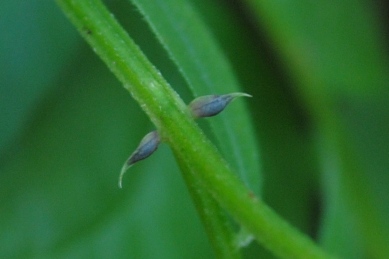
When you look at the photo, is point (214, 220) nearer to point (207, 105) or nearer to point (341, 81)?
point (207, 105)

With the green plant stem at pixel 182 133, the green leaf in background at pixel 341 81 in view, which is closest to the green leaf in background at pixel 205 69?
the green plant stem at pixel 182 133

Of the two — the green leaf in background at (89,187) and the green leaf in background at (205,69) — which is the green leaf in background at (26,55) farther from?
the green leaf in background at (205,69)

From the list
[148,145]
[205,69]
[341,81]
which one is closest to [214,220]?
[148,145]

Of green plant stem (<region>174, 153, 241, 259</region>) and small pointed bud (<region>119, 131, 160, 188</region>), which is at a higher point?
small pointed bud (<region>119, 131, 160, 188</region>)

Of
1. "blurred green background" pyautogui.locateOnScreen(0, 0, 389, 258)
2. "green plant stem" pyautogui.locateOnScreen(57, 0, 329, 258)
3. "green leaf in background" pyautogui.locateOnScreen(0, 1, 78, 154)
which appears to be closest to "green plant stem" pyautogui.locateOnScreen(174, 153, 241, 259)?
"green plant stem" pyautogui.locateOnScreen(57, 0, 329, 258)

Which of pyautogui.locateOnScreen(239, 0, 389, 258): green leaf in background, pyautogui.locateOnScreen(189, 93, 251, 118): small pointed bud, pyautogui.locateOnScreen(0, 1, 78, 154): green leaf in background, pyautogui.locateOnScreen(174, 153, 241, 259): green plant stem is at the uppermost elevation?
pyautogui.locateOnScreen(0, 1, 78, 154): green leaf in background

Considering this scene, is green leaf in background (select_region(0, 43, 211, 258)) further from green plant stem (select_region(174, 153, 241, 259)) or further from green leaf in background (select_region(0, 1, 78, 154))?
green plant stem (select_region(174, 153, 241, 259))
